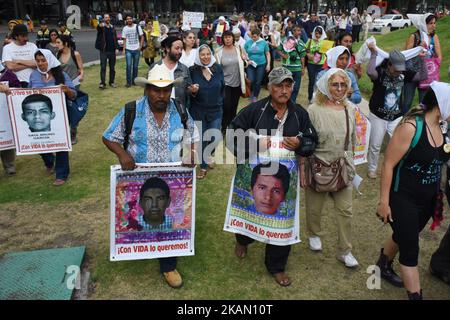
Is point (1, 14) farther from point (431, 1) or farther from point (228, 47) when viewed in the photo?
point (431, 1)

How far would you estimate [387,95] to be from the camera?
5.71m

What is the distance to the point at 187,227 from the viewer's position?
384 centimetres

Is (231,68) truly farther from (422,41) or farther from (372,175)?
(422,41)

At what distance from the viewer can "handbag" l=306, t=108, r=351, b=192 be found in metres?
3.93

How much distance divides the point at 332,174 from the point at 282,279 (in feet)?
3.49

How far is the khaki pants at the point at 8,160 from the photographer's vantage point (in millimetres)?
6234

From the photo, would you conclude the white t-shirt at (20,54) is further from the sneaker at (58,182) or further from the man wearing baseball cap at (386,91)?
the man wearing baseball cap at (386,91)

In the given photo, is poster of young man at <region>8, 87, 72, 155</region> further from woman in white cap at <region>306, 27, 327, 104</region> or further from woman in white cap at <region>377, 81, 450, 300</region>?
woman in white cap at <region>306, 27, 327, 104</region>

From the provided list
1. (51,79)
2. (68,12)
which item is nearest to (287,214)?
(51,79)

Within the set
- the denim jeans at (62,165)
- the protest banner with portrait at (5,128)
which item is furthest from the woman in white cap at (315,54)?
the protest banner with portrait at (5,128)

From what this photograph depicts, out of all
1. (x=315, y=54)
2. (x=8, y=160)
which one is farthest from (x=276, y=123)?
(x=315, y=54)

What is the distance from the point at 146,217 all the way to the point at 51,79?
3134 mm

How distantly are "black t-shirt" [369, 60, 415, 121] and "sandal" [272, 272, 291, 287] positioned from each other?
3056 mm

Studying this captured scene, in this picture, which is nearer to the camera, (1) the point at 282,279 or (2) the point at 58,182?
(1) the point at 282,279
